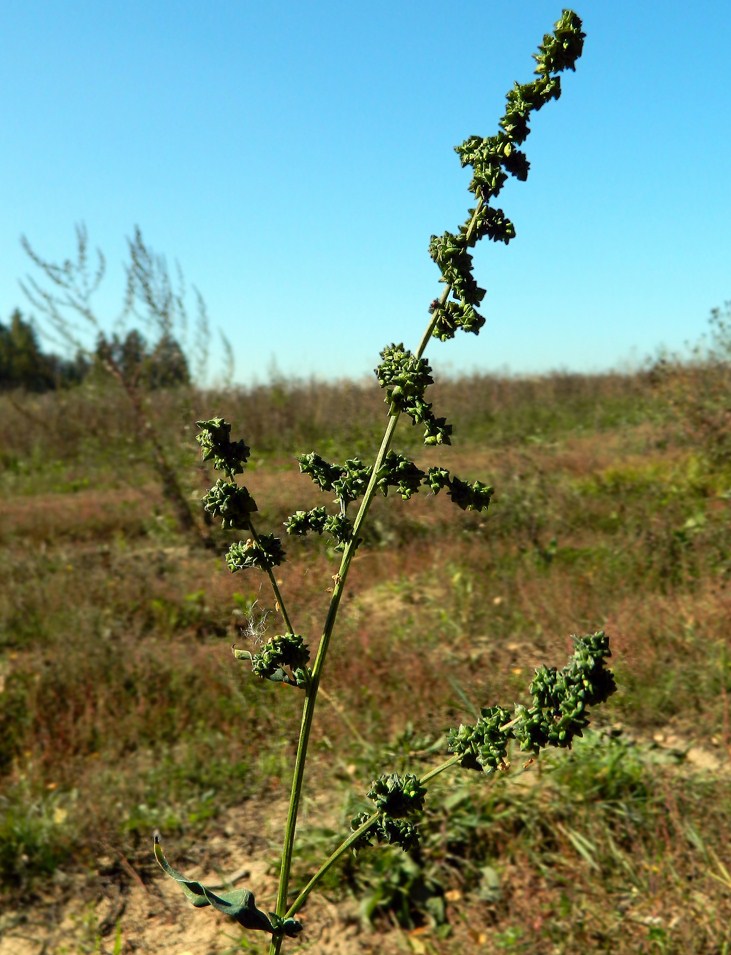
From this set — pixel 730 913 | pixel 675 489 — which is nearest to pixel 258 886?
pixel 730 913

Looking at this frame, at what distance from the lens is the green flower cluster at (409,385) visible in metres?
0.96

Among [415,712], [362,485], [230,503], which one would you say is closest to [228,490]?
[230,503]

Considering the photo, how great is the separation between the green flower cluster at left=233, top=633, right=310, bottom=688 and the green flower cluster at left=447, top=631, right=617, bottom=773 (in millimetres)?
227

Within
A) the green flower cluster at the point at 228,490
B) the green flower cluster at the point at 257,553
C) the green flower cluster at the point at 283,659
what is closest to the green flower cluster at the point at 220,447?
the green flower cluster at the point at 228,490

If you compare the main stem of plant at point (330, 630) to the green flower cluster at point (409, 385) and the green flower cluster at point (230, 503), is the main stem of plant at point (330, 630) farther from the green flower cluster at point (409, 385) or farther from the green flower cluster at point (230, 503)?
the green flower cluster at point (230, 503)

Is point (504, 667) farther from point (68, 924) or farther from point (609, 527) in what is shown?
point (609, 527)

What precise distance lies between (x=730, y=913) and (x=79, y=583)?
5061 millimetres

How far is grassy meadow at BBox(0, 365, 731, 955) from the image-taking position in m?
2.79

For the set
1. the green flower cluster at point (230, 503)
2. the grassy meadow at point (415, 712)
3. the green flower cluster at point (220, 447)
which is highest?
the green flower cluster at point (220, 447)

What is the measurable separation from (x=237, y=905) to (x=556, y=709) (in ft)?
1.51

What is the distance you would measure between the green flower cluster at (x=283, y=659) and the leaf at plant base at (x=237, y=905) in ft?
0.81

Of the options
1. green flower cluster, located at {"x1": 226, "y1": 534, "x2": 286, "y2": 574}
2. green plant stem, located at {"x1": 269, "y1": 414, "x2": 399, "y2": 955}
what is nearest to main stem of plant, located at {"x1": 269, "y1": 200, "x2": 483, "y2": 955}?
green plant stem, located at {"x1": 269, "y1": 414, "x2": 399, "y2": 955}

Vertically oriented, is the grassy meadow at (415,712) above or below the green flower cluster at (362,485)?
below

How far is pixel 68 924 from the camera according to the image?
2.90m
